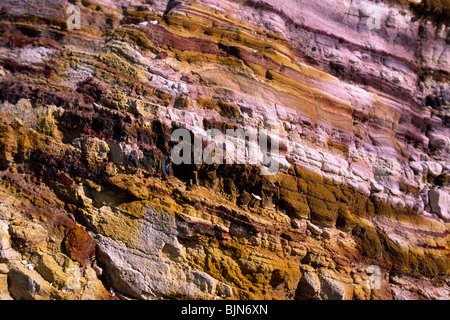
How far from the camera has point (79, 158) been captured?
5.61 m

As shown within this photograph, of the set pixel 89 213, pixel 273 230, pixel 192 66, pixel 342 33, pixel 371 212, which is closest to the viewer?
pixel 89 213

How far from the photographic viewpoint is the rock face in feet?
17.7

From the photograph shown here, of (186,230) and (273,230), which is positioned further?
(273,230)

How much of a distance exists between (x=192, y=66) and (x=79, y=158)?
10.4 feet

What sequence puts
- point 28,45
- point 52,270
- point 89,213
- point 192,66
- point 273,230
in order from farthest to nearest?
point 192,66 → point 28,45 → point 273,230 → point 89,213 → point 52,270

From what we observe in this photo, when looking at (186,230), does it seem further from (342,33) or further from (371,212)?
(342,33)

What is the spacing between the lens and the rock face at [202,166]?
540 cm

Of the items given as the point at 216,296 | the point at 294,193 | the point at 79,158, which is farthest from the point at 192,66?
the point at 216,296

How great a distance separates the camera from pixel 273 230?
19.5ft

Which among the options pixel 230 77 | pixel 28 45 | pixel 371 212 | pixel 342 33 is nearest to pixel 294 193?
pixel 371 212

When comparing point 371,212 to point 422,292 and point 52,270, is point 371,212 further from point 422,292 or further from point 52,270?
point 52,270

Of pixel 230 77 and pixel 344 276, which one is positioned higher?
pixel 230 77

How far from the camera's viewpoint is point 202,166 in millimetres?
5883

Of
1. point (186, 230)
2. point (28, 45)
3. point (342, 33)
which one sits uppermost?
point (342, 33)
